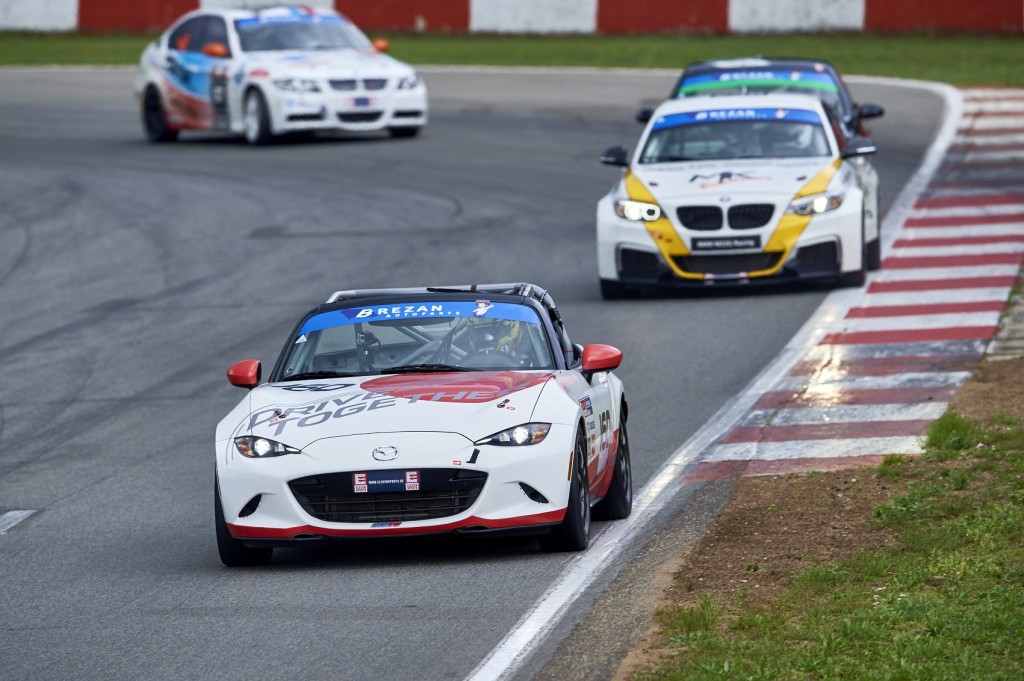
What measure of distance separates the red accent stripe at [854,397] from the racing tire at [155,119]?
1691cm

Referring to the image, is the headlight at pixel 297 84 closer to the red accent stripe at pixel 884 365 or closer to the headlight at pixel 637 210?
the headlight at pixel 637 210

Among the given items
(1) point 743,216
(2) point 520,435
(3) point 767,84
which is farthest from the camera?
(3) point 767,84

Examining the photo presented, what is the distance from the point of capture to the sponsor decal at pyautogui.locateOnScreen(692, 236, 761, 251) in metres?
16.4

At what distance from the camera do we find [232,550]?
8.80m

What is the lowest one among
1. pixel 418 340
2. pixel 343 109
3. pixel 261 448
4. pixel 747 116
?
pixel 343 109

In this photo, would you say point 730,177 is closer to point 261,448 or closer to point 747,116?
point 747,116

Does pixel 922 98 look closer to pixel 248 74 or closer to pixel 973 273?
pixel 248 74

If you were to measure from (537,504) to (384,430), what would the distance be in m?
0.75

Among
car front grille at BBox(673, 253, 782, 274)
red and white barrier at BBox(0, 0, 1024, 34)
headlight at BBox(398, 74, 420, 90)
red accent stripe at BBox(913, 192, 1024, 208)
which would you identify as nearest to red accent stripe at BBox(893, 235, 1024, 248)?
red accent stripe at BBox(913, 192, 1024, 208)

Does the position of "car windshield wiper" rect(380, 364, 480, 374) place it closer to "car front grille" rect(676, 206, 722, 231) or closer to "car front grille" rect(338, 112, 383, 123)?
"car front grille" rect(676, 206, 722, 231)

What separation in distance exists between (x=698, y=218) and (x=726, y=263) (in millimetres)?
458

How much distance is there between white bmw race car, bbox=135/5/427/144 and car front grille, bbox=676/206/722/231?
10135 millimetres

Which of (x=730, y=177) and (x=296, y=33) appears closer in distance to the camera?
(x=730, y=177)

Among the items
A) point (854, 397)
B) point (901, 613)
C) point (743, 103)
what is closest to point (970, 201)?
point (743, 103)
